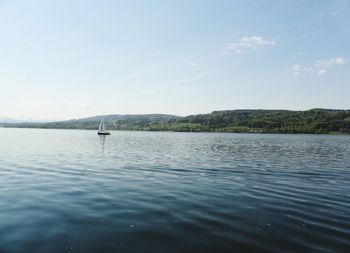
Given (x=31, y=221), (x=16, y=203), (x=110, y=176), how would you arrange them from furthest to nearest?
1. (x=110, y=176)
2. (x=16, y=203)
3. (x=31, y=221)

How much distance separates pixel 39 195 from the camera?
893 inches

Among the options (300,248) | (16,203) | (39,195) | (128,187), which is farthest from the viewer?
(128,187)

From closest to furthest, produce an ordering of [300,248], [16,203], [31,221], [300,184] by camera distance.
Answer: [300,248] < [31,221] < [16,203] < [300,184]

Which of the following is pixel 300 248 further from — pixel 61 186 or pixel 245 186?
pixel 61 186

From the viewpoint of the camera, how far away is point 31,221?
1617 cm

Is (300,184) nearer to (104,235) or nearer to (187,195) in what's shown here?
(187,195)

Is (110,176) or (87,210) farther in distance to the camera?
(110,176)

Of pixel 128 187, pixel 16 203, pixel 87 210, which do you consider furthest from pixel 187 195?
pixel 16 203

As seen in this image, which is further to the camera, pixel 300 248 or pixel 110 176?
pixel 110 176

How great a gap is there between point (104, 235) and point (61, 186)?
1359 centimetres

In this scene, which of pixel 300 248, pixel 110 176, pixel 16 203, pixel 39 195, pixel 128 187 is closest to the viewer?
pixel 300 248

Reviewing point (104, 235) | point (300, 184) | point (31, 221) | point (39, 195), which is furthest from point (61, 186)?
point (300, 184)

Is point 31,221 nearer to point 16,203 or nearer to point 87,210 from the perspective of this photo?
point 87,210

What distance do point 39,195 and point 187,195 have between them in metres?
10.9
